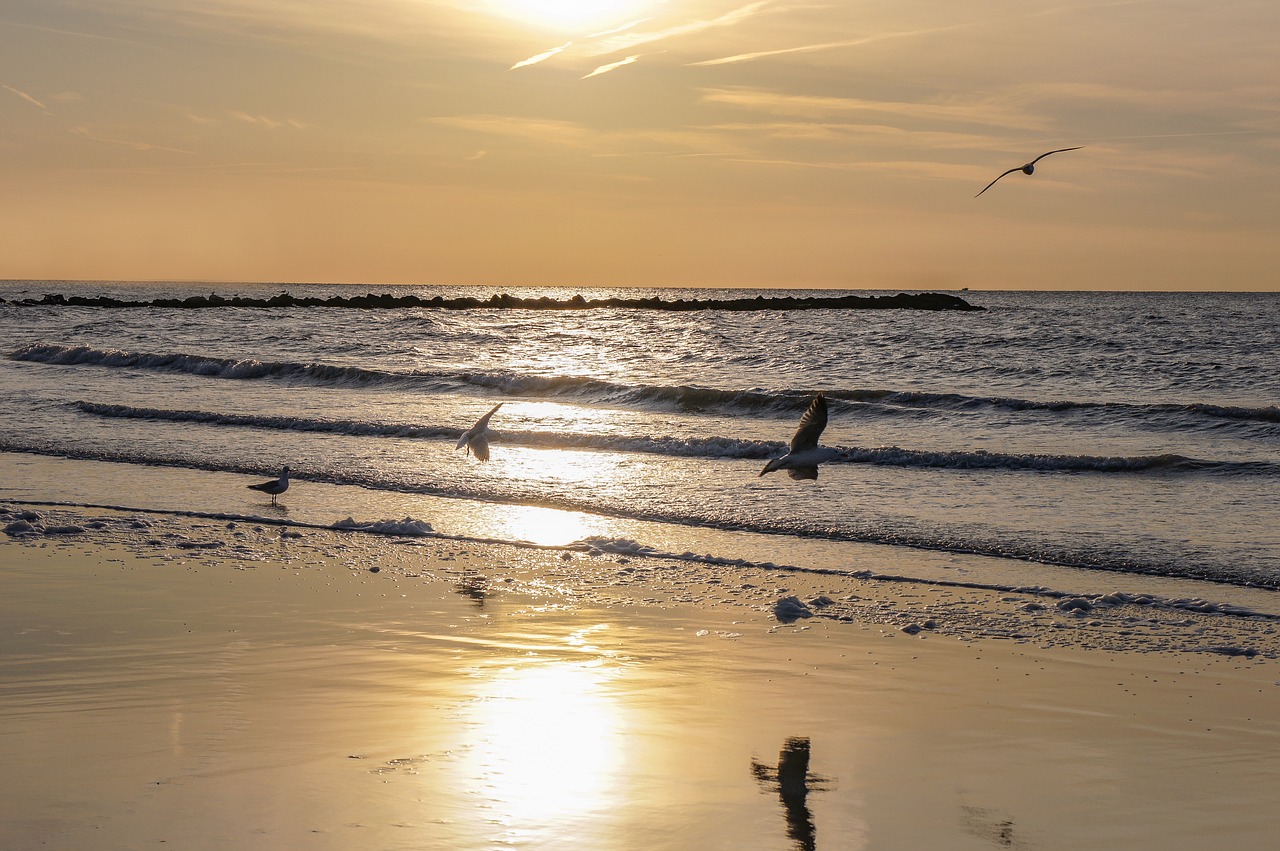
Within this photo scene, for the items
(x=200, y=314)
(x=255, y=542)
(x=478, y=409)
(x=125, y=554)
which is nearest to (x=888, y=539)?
(x=255, y=542)

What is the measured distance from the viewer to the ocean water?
44.0 feet

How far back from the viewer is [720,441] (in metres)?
21.0

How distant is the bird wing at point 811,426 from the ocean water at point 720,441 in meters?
1.10

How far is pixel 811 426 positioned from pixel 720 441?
9.04 m

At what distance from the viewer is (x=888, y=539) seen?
43.0 feet

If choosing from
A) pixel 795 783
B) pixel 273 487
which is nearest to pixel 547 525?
pixel 273 487

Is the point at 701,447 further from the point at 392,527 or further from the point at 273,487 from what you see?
the point at 392,527

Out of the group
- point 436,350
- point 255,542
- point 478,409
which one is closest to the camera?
point 255,542

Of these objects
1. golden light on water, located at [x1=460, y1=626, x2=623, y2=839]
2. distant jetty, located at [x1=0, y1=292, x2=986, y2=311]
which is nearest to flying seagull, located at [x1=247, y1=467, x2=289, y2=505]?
golden light on water, located at [x1=460, y1=626, x2=623, y2=839]

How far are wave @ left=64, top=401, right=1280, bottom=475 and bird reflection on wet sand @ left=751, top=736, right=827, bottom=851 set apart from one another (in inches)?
408

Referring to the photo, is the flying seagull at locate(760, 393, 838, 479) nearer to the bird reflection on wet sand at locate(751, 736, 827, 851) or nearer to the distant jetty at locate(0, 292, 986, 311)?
the bird reflection on wet sand at locate(751, 736, 827, 851)

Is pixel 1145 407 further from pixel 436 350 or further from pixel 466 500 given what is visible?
pixel 436 350

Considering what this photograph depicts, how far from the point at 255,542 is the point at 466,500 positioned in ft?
12.1

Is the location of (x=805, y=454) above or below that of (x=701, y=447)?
above
